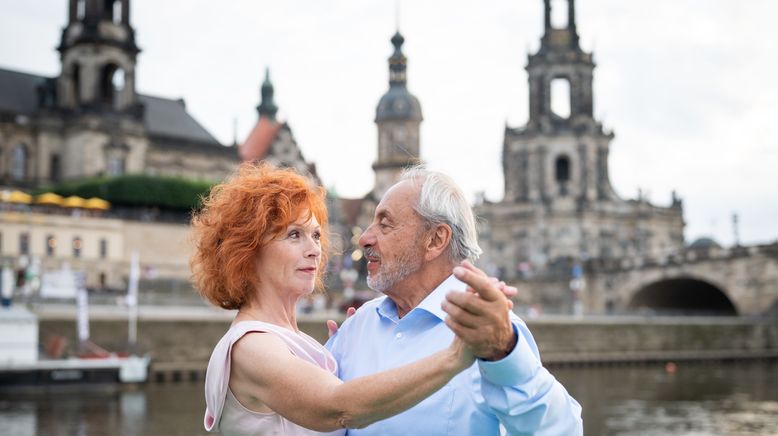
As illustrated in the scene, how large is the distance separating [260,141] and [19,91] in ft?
63.6

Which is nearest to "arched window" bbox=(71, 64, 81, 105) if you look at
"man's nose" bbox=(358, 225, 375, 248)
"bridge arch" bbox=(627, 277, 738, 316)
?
"bridge arch" bbox=(627, 277, 738, 316)

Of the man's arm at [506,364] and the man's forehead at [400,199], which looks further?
the man's forehead at [400,199]

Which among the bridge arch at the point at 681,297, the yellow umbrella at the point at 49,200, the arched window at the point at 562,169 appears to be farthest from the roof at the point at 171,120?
the bridge arch at the point at 681,297

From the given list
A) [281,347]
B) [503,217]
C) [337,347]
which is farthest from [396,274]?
[503,217]

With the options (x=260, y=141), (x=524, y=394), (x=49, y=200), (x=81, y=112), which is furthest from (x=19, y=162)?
(x=524, y=394)

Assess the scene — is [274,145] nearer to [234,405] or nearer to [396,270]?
[396,270]

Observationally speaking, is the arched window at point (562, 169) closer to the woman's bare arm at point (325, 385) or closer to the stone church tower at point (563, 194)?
the stone church tower at point (563, 194)

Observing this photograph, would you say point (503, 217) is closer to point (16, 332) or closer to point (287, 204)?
point (16, 332)

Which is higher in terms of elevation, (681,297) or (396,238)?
(396,238)

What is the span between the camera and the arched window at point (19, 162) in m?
59.9

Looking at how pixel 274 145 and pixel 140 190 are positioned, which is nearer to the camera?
pixel 140 190

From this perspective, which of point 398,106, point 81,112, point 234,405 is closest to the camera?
point 234,405

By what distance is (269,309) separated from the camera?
133 inches

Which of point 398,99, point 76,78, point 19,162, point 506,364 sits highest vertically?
point 398,99
